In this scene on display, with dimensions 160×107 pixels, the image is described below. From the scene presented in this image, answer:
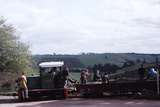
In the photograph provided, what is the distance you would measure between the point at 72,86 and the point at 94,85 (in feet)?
6.22

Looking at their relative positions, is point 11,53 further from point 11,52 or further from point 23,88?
point 23,88

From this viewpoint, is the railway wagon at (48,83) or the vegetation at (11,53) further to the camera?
the vegetation at (11,53)

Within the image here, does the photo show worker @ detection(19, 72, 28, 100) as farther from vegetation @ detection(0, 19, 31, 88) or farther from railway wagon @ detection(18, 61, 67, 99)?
vegetation @ detection(0, 19, 31, 88)

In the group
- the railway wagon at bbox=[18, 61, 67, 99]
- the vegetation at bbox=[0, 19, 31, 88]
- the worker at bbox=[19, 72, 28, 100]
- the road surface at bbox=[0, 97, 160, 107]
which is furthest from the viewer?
the vegetation at bbox=[0, 19, 31, 88]

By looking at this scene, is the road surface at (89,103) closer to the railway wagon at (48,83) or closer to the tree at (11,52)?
the railway wagon at (48,83)

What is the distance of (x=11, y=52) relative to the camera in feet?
204

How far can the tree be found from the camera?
6050cm

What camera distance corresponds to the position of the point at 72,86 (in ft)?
124

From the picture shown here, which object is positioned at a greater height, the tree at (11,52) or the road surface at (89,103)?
the tree at (11,52)

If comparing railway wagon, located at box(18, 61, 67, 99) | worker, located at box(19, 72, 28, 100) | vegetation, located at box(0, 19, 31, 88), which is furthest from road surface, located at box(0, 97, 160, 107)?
vegetation, located at box(0, 19, 31, 88)

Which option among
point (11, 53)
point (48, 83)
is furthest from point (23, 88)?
point (11, 53)

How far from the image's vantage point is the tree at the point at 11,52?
60500 mm

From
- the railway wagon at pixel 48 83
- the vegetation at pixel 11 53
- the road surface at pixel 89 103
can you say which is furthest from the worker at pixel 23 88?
the vegetation at pixel 11 53

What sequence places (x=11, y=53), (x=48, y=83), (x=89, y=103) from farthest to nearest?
(x=11, y=53), (x=48, y=83), (x=89, y=103)
